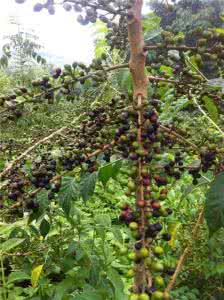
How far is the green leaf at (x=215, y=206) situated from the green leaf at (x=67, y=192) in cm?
44

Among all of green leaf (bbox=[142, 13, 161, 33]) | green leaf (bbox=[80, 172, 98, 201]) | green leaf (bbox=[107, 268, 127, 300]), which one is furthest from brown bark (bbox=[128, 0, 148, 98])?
green leaf (bbox=[107, 268, 127, 300])

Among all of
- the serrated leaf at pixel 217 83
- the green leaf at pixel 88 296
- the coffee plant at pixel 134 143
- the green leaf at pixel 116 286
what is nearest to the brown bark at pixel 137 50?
the coffee plant at pixel 134 143

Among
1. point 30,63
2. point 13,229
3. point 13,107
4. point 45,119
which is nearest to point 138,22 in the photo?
point 13,107

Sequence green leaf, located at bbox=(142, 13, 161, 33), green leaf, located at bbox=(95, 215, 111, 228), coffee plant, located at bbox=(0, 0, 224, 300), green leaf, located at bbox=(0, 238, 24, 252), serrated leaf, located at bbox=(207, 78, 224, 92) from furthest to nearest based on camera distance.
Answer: green leaf, located at bbox=(95, 215, 111, 228) → green leaf, located at bbox=(0, 238, 24, 252) → green leaf, located at bbox=(142, 13, 161, 33) → serrated leaf, located at bbox=(207, 78, 224, 92) → coffee plant, located at bbox=(0, 0, 224, 300)

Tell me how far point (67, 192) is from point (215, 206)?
490mm

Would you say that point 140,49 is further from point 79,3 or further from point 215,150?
point 215,150

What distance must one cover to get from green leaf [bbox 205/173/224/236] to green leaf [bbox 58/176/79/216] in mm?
444

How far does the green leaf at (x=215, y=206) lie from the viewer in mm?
1354

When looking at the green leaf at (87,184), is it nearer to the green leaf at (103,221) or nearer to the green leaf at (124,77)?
the green leaf at (124,77)

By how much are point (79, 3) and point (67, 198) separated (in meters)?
0.61

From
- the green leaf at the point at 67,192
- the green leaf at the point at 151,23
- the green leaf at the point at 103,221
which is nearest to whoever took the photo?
the green leaf at the point at 67,192

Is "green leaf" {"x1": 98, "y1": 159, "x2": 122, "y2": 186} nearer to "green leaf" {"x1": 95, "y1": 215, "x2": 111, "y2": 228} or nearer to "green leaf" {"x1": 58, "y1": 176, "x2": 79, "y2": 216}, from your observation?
"green leaf" {"x1": 58, "y1": 176, "x2": 79, "y2": 216}

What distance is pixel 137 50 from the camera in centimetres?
134

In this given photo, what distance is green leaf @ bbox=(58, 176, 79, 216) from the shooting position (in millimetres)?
1568
